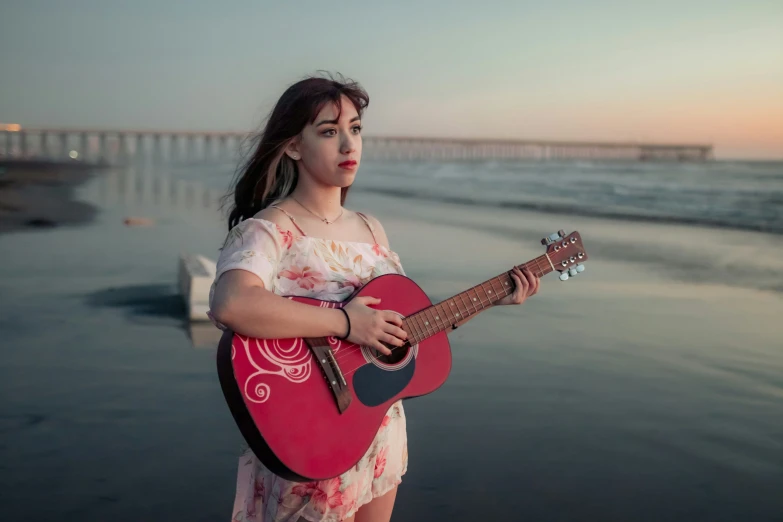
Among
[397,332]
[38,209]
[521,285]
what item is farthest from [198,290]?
[38,209]

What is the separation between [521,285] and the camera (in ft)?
7.30

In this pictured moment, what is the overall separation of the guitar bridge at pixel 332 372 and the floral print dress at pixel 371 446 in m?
0.13

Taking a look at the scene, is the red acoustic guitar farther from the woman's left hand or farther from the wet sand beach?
the wet sand beach

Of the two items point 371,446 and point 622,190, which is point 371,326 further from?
point 622,190

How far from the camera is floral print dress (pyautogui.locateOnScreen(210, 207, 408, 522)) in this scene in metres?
1.84

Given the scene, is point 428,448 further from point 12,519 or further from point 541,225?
point 541,225

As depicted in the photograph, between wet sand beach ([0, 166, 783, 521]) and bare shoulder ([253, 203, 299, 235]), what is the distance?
3.66 feet

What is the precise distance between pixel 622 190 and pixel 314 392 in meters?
13.4

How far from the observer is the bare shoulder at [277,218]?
1.92m

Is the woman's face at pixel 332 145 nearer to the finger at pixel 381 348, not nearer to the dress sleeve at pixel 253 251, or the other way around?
the dress sleeve at pixel 253 251

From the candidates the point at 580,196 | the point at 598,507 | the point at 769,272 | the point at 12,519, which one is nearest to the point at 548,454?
the point at 598,507

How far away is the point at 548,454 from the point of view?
3078mm

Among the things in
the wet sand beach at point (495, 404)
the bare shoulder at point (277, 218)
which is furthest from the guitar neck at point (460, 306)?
the wet sand beach at point (495, 404)

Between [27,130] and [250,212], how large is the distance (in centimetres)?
9249
